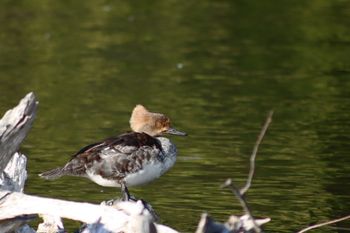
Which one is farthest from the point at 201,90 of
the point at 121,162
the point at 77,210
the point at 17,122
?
the point at 17,122

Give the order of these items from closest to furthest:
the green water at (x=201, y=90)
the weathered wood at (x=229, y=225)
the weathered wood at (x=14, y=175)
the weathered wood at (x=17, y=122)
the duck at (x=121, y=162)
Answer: the weathered wood at (x=229, y=225) < the weathered wood at (x=17, y=122) < the weathered wood at (x=14, y=175) < the duck at (x=121, y=162) < the green water at (x=201, y=90)

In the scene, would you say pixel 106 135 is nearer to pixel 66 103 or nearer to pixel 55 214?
pixel 66 103

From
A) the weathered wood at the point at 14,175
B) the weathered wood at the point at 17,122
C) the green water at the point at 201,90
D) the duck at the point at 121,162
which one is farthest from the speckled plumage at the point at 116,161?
the weathered wood at the point at 17,122

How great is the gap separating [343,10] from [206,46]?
4347 millimetres

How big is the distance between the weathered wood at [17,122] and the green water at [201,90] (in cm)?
187

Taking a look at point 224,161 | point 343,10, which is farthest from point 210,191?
point 343,10

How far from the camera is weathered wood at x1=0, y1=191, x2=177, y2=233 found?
7.57 m

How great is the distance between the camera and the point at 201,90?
52.7 feet

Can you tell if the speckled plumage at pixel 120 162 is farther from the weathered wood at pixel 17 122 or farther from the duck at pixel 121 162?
the weathered wood at pixel 17 122

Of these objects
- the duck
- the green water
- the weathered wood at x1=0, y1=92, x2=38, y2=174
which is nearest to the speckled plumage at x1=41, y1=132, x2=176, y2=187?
the duck

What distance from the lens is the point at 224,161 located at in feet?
40.0

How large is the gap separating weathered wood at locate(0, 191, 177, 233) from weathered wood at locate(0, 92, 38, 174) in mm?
316

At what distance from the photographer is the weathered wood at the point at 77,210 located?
7.57 m

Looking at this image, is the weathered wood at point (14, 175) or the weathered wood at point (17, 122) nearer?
the weathered wood at point (17, 122)
